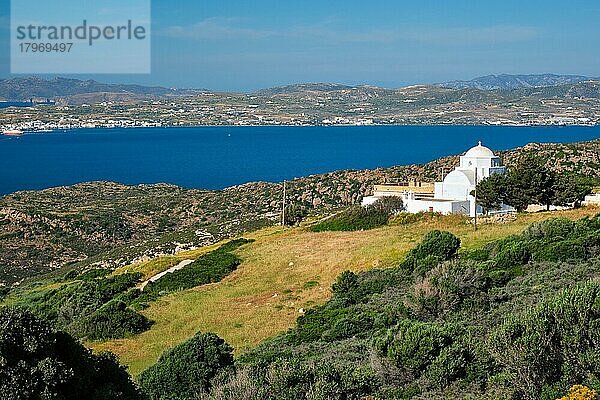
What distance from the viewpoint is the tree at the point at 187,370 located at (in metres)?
11.1

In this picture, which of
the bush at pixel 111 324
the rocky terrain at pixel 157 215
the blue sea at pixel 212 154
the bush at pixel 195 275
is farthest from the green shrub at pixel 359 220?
the blue sea at pixel 212 154

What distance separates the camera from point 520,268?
1614 centimetres

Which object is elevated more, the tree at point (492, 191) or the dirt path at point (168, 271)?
the tree at point (492, 191)

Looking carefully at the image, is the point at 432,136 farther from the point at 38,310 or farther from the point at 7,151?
the point at 38,310

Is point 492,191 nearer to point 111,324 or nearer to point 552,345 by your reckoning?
point 111,324

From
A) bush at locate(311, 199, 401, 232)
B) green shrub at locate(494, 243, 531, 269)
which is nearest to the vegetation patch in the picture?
bush at locate(311, 199, 401, 232)

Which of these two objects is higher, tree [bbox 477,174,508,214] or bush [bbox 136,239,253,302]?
tree [bbox 477,174,508,214]

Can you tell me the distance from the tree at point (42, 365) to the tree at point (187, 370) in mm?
3353

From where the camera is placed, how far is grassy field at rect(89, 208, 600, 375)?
1706cm

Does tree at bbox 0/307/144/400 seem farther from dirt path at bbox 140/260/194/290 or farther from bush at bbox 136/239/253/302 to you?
dirt path at bbox 140/260/194/290

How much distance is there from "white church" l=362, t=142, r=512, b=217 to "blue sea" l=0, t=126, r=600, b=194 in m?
60.3

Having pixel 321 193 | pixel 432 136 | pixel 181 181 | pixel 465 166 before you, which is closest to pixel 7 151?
pixel 181 181

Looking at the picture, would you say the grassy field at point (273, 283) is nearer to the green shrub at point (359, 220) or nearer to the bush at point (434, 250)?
the green shrub at point (359, 220)

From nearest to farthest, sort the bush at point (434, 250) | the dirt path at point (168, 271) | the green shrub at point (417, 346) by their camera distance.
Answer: the green shrub at point (417, 346) → the bush at point (434, 250) → the dirt path at point (168, 271)
